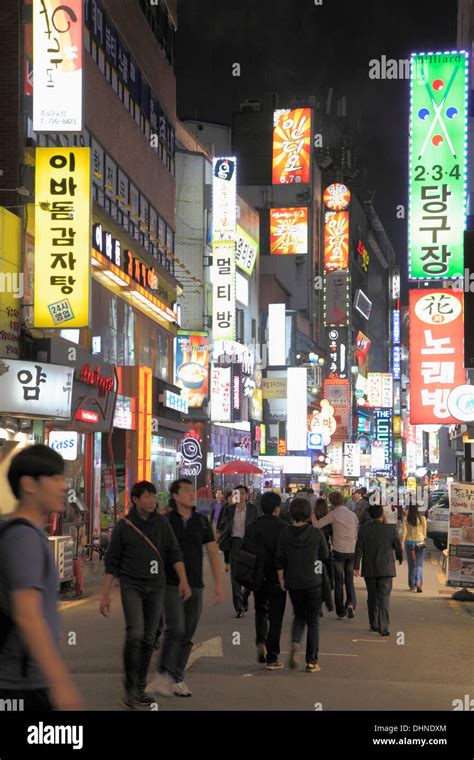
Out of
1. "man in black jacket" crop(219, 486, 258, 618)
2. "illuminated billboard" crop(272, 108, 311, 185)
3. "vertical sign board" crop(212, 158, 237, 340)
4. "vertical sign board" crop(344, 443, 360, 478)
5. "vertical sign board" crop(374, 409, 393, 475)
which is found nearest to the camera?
"man in black jacket" crop(219, 486, 258, 618)

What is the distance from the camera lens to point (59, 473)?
4965 mm

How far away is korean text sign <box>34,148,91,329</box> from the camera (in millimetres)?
24641

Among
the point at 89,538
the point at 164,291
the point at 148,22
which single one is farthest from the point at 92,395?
the point at 148,22

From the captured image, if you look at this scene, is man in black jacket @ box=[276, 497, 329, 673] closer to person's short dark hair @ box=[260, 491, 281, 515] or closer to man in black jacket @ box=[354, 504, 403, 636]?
person's short dark hair @ box=[260, 491, 281, 515]

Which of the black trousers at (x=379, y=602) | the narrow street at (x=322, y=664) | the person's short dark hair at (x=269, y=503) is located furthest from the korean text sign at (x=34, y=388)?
the person's short dark hair at (x=269, y=503)

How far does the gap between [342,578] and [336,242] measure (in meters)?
97.7

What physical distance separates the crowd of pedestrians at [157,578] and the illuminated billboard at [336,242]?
319 ft

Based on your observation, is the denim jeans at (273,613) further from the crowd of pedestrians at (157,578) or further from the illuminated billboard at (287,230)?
the illuminated billboard at (287,230)

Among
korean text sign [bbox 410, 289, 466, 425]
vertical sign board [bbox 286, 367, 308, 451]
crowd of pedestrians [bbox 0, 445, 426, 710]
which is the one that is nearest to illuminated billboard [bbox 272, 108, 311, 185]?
vertical sign board [bbox 286, 367, 308, 451]

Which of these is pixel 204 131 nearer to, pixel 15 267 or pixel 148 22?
pixel 148 22

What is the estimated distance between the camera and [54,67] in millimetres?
24656

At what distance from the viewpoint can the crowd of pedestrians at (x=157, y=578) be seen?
15.3 ft

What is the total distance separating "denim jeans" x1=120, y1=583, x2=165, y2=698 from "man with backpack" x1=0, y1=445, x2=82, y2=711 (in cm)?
513

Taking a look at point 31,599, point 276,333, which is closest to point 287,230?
point 276,333
